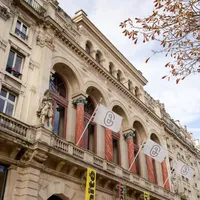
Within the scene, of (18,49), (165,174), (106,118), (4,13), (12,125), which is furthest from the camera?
(165,174)

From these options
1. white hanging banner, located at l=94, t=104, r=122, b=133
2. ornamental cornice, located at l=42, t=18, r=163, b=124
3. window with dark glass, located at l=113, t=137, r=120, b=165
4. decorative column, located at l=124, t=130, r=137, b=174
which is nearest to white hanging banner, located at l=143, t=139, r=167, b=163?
decorative column, located at l=124, t=130, r=137, b=174

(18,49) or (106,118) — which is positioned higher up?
(18,49)

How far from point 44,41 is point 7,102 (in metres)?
6.67

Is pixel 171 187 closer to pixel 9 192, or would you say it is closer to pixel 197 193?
pixel 197 193

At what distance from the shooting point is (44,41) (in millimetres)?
21594

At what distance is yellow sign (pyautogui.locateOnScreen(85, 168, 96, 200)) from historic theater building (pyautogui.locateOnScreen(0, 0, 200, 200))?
20.3 inches

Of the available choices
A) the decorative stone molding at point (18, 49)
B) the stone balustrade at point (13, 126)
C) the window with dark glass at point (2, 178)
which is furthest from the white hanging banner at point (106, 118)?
the window with dark glass at point (2, 178)

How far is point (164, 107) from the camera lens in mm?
46094

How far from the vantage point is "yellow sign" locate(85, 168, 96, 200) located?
1793cm

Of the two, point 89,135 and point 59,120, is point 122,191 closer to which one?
point 89,135

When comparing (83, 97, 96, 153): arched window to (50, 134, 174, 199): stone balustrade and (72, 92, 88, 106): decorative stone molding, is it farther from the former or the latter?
(50, 134, 174, 199): stone balustrade

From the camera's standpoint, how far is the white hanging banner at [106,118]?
2064cm

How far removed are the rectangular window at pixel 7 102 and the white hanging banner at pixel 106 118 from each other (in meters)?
6.32

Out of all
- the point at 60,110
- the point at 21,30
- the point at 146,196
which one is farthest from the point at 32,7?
the point at 146,196
